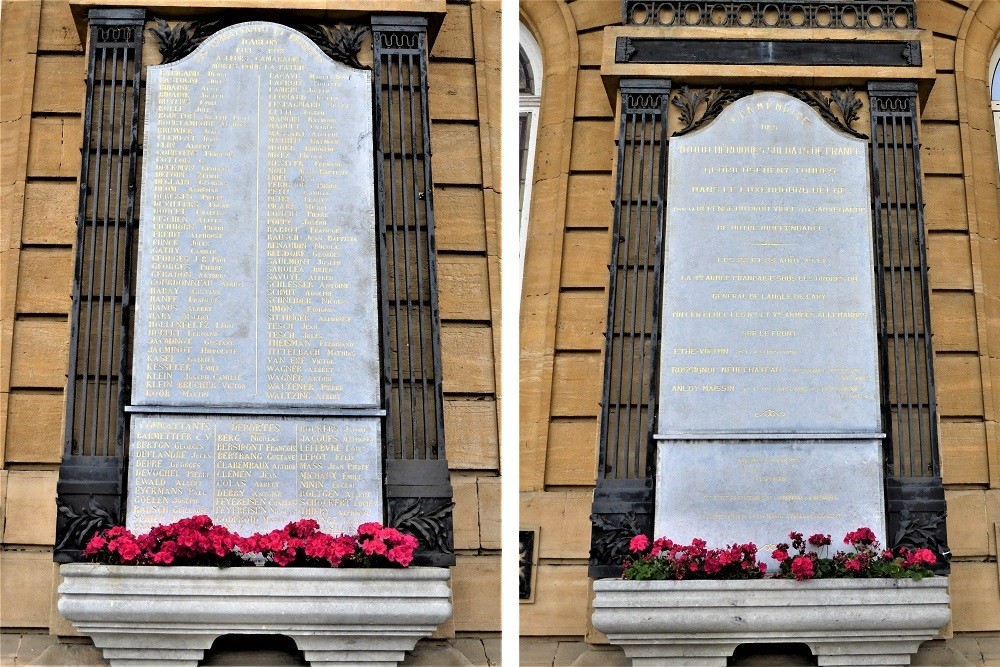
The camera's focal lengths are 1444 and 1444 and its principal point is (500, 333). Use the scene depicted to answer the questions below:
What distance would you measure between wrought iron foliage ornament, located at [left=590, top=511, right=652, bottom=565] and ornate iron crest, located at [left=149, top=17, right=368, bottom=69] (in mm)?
4430

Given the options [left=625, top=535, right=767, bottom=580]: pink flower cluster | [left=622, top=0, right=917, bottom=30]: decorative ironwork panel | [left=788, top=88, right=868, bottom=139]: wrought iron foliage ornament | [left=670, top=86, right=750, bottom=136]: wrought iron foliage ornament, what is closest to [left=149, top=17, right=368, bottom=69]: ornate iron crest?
[left=622, top=0, right=917, bottom=30]: decorative ironwork panel

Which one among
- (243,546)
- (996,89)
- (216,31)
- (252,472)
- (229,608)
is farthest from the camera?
(996,89)

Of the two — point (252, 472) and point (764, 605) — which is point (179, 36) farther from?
point (764, 605)

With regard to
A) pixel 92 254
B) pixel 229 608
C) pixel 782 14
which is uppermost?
pixel 782 14

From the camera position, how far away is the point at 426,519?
11523mm

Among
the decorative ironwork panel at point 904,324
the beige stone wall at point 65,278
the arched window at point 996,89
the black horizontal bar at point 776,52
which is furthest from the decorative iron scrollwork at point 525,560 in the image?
the arched window at point 996,89

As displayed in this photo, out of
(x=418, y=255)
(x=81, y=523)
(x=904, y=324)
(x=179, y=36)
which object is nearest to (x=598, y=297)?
(x=418, y=255)

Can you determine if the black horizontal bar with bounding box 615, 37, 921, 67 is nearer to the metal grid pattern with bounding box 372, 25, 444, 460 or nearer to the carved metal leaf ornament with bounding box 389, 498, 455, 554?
the metal grid pattern with bounding box 372, 25, 444, 460

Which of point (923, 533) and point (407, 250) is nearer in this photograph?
point (923, 533)

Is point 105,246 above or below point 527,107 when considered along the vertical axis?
below

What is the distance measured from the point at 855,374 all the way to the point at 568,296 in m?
2.73

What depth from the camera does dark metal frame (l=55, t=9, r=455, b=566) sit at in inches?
451

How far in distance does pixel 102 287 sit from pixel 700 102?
5301mm

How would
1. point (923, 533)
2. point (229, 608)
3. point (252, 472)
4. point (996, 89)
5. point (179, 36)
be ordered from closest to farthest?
point (229, 608) < point (252, 472) < point (923, 533) < point (179, 36) < point (996, 89)
